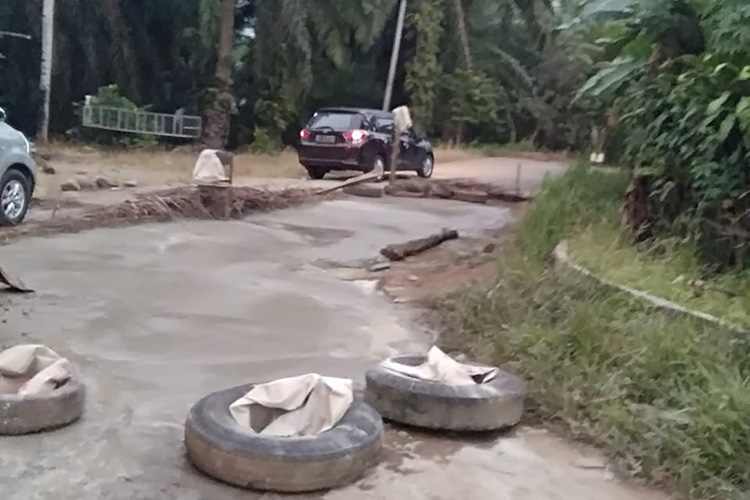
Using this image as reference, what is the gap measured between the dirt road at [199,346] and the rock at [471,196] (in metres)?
5.50

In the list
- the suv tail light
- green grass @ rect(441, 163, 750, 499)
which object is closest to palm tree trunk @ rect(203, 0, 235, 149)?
the suv tail light

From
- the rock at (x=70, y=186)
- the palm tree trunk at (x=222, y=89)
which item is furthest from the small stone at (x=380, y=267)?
the palm tree trunk at (x=222, y=89)

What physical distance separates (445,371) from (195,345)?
6.32ft

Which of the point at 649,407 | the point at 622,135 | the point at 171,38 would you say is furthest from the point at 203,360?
the point at 171,38

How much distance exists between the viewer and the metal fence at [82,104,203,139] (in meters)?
24.5

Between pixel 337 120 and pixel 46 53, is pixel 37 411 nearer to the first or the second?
pixel 337 120

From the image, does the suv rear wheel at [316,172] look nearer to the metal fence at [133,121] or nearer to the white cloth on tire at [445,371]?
the metal fence at [133,121]

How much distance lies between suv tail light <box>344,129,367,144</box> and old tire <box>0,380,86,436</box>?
631 inches

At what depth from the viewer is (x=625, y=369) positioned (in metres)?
5.50

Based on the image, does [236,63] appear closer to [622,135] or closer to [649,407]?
[622,135]

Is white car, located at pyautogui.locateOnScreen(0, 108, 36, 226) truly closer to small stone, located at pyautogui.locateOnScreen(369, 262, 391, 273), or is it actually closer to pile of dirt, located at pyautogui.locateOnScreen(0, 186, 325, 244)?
pile of dirt, located at pyautogui.locateOnScreen(0, 186, 325, 244)

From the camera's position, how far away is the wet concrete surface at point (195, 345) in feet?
A: 14.2

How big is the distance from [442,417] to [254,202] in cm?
951

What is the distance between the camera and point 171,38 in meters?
27.7
